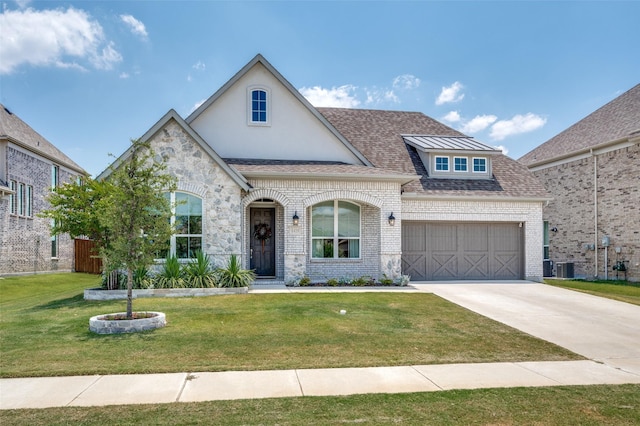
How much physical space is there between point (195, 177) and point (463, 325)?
910cm

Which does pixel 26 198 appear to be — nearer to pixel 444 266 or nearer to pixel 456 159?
pixel 444 266

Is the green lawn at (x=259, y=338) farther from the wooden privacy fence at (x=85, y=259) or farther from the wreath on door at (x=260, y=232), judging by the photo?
the wooden privacy fence at (x=85, y=259)

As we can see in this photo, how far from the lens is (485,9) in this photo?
16.9 meters

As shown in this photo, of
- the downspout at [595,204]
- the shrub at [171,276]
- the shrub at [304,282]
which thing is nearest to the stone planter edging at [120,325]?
the shrub at [171,276]

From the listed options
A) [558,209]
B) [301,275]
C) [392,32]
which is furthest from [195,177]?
[558,209]

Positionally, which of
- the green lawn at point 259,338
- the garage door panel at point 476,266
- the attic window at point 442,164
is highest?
the attic window at point 442,164

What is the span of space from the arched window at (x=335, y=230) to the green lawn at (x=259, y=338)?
4180mm

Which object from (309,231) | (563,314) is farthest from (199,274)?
(563,314)

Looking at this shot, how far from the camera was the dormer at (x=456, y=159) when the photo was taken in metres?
→ 19.4

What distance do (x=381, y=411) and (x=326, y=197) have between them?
37.6 ft

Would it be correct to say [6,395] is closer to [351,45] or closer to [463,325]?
[463,325]

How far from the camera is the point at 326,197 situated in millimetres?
16484

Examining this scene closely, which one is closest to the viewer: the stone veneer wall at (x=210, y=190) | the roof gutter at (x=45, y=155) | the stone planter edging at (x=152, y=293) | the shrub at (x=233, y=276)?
the stone planter edging at (x=152, y=293)

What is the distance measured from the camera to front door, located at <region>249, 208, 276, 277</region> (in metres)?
17.4
